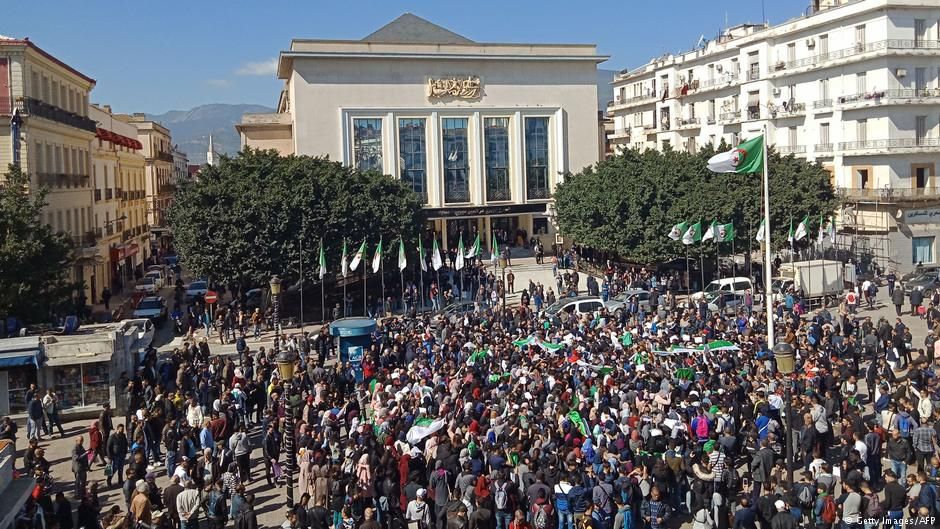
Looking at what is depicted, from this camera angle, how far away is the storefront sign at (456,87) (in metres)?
52.6

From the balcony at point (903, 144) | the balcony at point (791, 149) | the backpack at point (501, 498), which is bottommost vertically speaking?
the backpack at point (501, 498)

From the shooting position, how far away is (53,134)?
3856 centimetres

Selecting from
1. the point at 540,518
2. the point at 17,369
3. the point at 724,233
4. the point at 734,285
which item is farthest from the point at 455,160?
the point at 540,518

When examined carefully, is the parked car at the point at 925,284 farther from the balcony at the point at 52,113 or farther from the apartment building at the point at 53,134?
the balcony at the point at 52,113

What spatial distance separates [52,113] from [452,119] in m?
22.8

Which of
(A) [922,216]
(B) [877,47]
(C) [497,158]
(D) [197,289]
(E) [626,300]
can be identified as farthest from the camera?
(C) [497,158]

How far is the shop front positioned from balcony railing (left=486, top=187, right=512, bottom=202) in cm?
3520

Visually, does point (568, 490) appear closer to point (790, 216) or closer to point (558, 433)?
point (558, 433)

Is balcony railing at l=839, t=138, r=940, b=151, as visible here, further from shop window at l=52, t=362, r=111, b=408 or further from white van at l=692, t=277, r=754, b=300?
shop window at l=52, t=362, r=111, b=408

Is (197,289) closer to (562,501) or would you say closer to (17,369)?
(17,369)

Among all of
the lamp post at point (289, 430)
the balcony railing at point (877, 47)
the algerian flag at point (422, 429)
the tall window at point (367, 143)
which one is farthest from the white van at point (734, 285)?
the tall window at point (367, 143)

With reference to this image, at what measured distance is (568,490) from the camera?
1316 centimetres

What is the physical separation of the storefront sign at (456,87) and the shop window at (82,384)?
34025mm

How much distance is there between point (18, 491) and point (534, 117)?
4583 centimetres
